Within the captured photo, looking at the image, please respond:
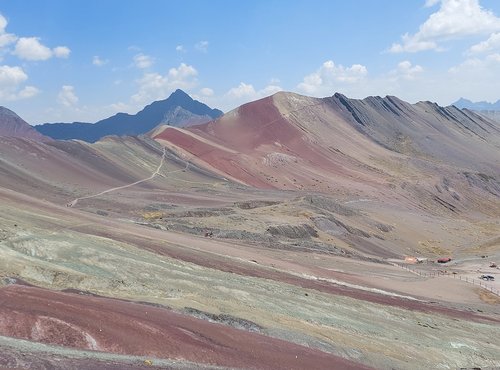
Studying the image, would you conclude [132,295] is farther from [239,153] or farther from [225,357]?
[239,153]

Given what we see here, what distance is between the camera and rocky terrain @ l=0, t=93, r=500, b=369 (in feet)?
82.6

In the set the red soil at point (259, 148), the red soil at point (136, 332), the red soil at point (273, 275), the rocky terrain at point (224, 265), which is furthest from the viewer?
the red soil at point (259, 148)

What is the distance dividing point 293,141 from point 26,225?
14003 centimetres

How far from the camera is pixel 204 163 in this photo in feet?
500

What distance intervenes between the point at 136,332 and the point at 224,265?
27.2 metres

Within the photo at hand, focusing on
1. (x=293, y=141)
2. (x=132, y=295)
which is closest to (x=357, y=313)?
(x=132, y=295)

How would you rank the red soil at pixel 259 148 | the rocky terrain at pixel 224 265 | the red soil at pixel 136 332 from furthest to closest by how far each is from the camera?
the red soil at pixel 259 148, the rocky terrain at pixel 224 265, the red soil at pixel 136 332

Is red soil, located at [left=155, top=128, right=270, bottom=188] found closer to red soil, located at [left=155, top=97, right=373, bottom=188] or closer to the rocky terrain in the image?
red soil, located at [left=155, top=97, right=373, bottom=188]

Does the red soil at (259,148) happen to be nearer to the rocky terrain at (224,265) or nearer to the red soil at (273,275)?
the rocky terrain at (224,265)

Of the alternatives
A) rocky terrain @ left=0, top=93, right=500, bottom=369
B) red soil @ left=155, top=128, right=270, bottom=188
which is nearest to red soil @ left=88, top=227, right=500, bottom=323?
rocky terrain @ left=0, top=93, right=500, bottom=369

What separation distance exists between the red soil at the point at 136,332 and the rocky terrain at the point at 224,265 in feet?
0.31

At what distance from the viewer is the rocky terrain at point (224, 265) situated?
2519 centimetres

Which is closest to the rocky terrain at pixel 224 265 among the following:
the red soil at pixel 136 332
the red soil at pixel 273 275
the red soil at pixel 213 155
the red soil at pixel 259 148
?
the red soil at pixel 136 332

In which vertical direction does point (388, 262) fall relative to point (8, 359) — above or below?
below
